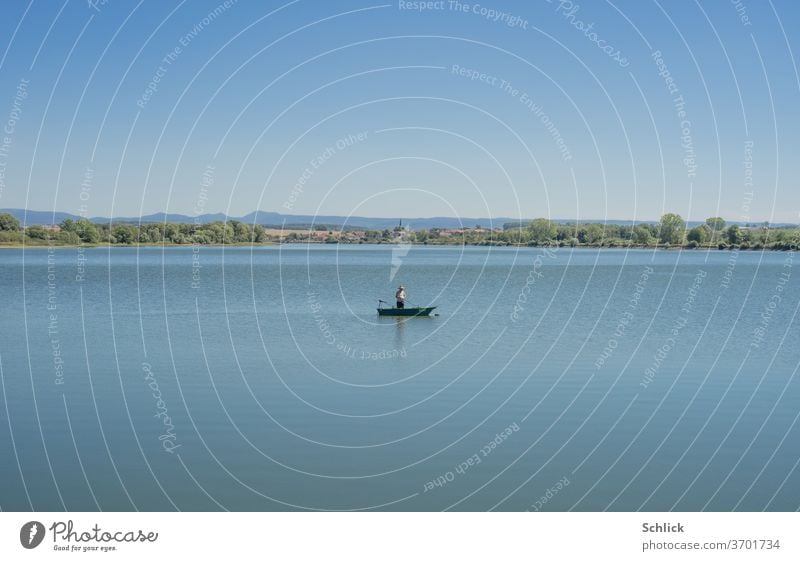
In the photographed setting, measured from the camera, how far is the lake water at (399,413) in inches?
762

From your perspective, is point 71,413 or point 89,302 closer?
point 71,413

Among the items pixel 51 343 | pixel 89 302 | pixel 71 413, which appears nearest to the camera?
pixel 71 413

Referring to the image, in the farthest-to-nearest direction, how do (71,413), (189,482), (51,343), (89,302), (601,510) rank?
1. (89,302)
2. (51,343)
3. (71,413)
4. (189,482)
5. (601,510)

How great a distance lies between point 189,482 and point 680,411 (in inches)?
610

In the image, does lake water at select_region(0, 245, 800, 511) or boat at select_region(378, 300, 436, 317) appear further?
boat at select_region(378, 300, 436, 317)

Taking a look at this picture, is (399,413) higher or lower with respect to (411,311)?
higher

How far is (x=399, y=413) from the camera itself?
1078 inches

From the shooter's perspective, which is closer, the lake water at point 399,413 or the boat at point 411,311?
the lake water at point 399,413

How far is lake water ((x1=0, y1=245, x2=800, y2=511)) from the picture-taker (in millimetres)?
19359

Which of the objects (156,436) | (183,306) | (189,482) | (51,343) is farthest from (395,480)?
(183,306)

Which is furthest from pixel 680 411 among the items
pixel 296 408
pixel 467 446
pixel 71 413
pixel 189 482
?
pixel 71 413

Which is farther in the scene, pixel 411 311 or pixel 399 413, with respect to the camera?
pixel 411 311

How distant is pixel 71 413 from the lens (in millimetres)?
26750

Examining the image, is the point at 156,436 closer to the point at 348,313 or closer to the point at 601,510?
the point at 601,510
